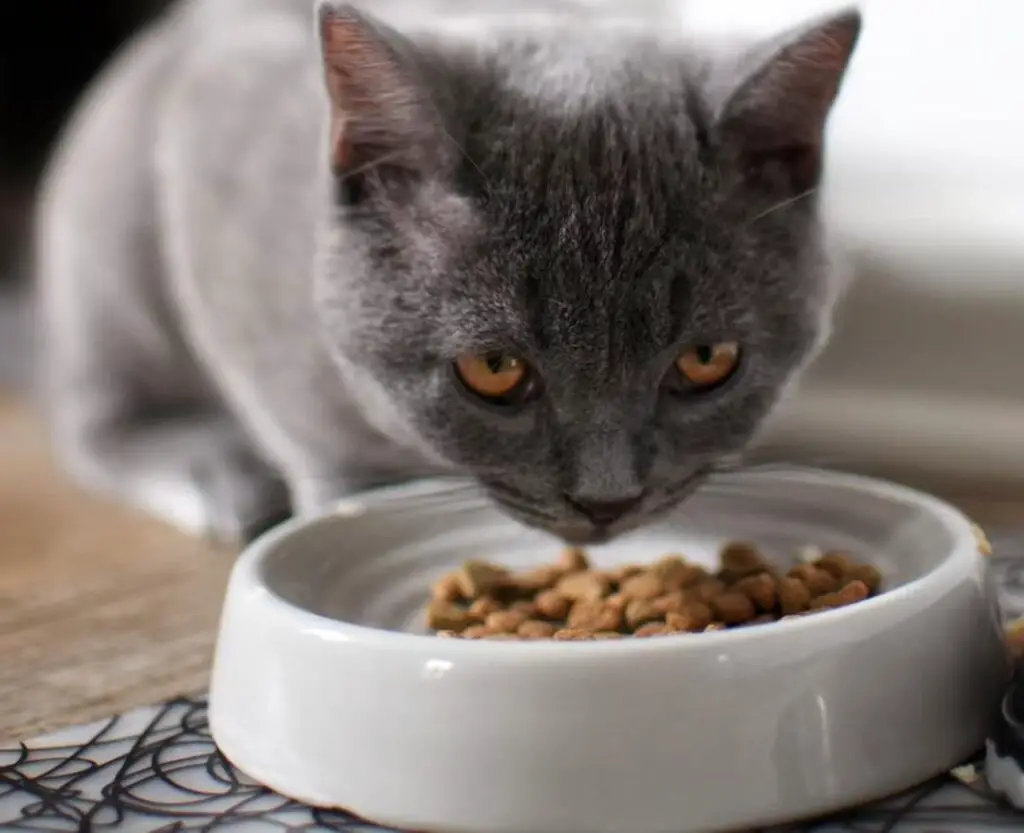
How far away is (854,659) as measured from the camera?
0.72 metres

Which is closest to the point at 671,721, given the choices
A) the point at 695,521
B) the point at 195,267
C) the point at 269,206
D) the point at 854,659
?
the point at 854,659

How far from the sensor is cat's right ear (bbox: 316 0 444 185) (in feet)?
2.82

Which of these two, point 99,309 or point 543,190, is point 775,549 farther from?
point 99,309

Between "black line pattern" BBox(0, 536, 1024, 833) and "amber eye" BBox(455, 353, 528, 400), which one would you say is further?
"amber eye" BBox(455, 353, 528, 400)

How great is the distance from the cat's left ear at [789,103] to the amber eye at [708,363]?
13 cm

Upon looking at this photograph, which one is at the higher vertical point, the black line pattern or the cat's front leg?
the black line pattern

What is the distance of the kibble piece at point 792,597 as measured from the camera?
0.88m

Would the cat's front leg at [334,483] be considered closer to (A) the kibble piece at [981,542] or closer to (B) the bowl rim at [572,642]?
(B) the bowl rim at [572,642]

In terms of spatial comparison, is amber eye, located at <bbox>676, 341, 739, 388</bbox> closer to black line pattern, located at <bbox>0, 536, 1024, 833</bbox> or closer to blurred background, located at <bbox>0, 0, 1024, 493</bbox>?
black line pattern, located at <bbox>0, 536, 1024, 833</bbox>

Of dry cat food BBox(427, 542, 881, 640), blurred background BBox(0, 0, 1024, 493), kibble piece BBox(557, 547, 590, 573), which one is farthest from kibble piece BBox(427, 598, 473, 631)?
blurred background BBox(0, 0, 1024, 493)

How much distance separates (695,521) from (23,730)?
55 cm

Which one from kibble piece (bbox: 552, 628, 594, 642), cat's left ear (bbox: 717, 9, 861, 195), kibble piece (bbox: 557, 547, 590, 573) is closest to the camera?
kibble piece (bbox: 552, 628, 594, 642)

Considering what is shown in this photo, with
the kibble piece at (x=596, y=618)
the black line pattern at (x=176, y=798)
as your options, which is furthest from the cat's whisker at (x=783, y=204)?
the black line pattern at (x=176, y=798)

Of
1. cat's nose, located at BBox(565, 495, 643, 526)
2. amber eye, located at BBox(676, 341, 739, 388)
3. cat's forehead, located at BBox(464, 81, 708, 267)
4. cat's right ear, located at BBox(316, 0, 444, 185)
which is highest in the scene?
cat's right ear, located at BBox(316, 0, 444, 185)
